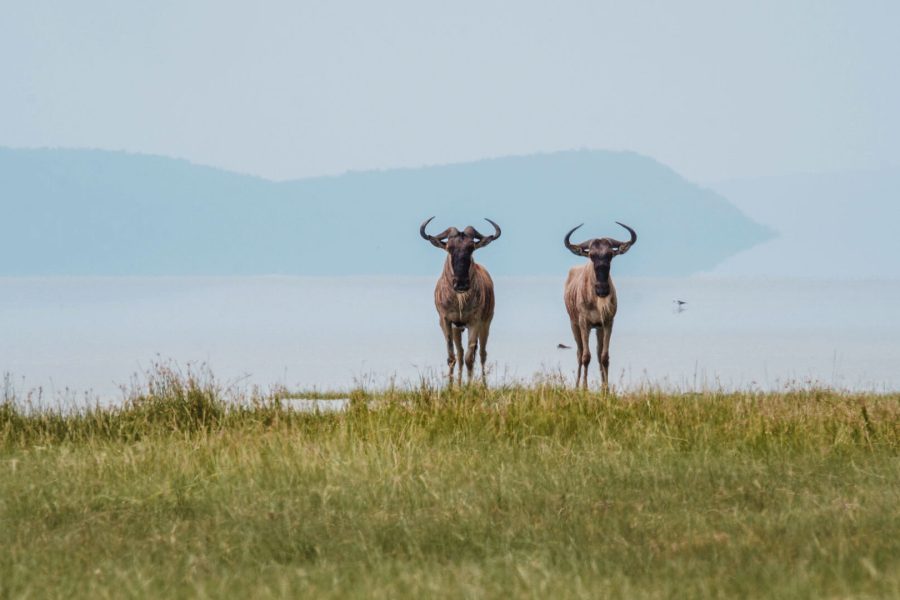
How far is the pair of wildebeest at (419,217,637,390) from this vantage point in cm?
1846

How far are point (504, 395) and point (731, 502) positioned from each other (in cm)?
539

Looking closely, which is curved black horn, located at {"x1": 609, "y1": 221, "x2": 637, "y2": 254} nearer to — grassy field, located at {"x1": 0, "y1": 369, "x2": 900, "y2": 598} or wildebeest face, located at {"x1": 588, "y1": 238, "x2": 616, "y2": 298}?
wildebeest face, located at {"x1": 588, "y1": 238, "x2": 616, "y2": 298}

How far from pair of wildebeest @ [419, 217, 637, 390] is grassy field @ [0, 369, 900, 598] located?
15.2 ft

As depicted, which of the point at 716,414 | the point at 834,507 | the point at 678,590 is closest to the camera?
the point at 678,590

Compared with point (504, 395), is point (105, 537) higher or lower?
lower

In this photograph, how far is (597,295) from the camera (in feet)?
61.0

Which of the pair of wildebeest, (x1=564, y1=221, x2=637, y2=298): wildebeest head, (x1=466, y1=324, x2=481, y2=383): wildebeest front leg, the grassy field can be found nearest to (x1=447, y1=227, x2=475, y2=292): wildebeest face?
the pair of wildebeest

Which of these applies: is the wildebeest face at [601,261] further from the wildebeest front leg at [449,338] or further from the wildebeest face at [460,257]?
the wildebeest front leg at [449,338]

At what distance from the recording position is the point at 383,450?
10.9 meters

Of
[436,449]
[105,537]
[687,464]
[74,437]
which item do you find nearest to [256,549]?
[105,537]

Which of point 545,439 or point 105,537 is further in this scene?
point 545,439

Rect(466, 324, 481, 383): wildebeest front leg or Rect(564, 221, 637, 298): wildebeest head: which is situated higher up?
Rect(564, 221, 637, 298): wildebeest head

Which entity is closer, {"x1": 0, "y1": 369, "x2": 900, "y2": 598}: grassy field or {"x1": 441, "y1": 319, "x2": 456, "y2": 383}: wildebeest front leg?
{"x1": 0, "y1": 369, "x2": 900, "y2": 598}: grassy field

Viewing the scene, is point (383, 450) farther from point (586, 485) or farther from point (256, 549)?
point (256, 549)
